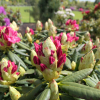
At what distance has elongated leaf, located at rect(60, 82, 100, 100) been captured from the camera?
48cm

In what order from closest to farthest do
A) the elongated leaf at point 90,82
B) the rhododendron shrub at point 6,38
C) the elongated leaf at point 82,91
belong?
1. the elongated leaf at point 82,91
2. the elongated leaf at point 90,82
3. the rhododendron shrub at point 6,38

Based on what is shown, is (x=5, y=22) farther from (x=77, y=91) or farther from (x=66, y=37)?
(x=77, y=91)

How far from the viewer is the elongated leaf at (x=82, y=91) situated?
483 mm

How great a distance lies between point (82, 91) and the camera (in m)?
0.51

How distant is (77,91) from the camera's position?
521mm

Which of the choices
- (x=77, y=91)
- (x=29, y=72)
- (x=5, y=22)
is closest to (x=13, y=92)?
(x=29, y=72)

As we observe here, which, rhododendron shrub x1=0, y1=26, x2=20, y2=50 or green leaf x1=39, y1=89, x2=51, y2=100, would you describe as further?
rhododendron shrub x1=0, y1=26, x2=20, y2=50

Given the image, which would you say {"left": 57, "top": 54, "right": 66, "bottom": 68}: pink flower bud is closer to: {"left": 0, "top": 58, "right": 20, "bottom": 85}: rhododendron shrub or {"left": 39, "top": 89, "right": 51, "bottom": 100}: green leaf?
{"left": 39, "top": 89, "right": 51, "bottom": 100}: green leaf

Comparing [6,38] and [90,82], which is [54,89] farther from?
[6,38]

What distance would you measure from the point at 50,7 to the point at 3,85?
21.7 ft

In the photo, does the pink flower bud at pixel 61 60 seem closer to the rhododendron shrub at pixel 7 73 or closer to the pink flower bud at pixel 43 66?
the pink flower bud at pixel 43 66

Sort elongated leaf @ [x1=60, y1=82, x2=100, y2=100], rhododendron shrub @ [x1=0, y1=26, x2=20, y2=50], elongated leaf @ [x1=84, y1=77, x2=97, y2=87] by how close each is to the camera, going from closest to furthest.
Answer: elongated leaf @ [x1=60, y1=82, x2=100, y2=100] < elongated leaf @ [x1=84, y1=77, x2=97, y2=87] < rhododendron shrub @ [x1=0, y1=26, x2=20, y2=50]

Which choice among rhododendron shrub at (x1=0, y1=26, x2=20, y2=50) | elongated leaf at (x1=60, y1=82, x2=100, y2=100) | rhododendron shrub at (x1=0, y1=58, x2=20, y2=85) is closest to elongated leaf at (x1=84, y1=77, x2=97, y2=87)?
elongated leaf at (x1=60, y1=82, x2=100, y2=100)

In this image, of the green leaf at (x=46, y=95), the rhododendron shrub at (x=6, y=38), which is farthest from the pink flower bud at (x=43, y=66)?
the rhododendron shrub at (x=6, y=38)
